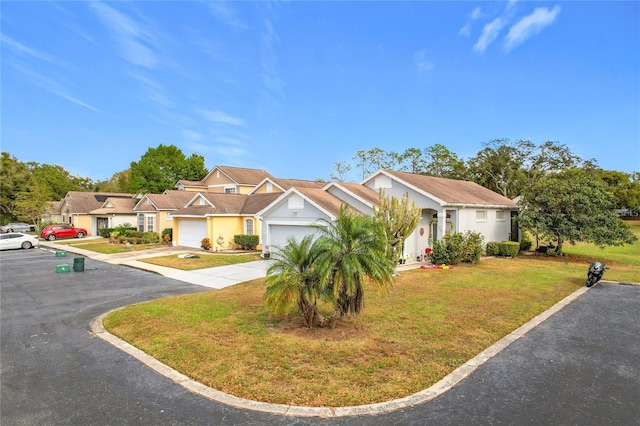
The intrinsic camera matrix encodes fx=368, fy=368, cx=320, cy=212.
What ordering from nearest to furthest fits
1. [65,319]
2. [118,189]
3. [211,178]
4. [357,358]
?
[357,358], [65,319], [211,178], [118,189]

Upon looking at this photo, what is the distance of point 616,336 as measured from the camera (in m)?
8.57

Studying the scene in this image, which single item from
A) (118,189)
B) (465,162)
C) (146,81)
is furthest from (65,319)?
(118,189)

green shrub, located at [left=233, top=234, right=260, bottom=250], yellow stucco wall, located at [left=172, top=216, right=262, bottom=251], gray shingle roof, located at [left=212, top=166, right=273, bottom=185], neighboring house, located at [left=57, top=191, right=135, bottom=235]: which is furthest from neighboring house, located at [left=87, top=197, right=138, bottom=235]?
green shrub, located at [left=233, top=234, right=260, bottom=250]

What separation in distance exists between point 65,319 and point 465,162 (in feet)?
159

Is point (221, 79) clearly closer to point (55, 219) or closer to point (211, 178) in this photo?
point (211, 178)

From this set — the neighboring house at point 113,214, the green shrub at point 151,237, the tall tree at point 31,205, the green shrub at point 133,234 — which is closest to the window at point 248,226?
the green shrub at point 151,237

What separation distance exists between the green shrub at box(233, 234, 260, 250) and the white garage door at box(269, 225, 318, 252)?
4603mm

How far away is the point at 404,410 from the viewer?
5.39 metres

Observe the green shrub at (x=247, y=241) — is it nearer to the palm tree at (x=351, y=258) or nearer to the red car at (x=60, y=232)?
the palm tree at (x=351, y=258)

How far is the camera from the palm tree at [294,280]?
8.21 meters

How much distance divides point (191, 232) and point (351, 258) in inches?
911

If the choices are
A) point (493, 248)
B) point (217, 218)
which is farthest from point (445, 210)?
point (217, 218)

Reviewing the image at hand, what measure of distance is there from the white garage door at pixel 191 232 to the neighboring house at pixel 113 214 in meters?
14.4

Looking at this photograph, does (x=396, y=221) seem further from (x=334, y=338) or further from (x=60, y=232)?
(x=60, y=232)
